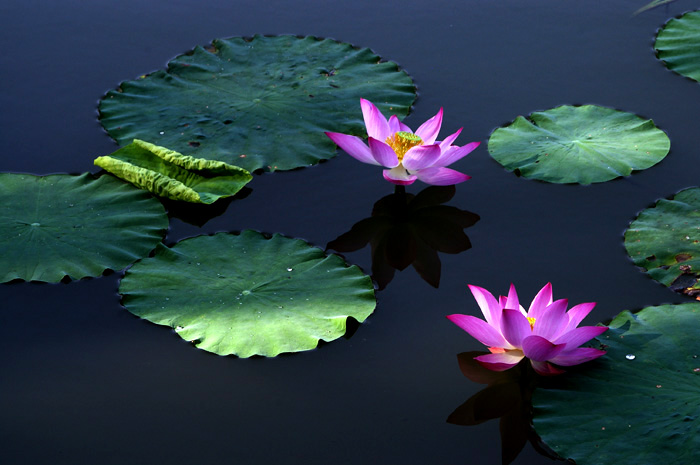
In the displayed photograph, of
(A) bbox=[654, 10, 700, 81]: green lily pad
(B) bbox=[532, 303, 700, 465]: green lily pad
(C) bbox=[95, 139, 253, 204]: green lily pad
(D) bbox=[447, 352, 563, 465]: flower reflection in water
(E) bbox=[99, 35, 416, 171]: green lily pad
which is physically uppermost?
(A) bbox=[654, 10, 700, 81]: green lily pad

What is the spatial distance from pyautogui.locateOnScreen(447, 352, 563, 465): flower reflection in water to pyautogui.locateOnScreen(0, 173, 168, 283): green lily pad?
3.57 ft

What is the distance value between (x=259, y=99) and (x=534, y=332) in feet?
5.29

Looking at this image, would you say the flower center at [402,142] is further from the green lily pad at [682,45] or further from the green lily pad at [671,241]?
the green lily pad at [682,45]

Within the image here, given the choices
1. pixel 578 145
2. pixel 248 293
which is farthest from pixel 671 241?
pixel 248 293

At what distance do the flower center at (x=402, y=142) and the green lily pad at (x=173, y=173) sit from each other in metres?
0.51

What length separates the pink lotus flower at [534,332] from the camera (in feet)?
6.88

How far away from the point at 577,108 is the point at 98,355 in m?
2.01

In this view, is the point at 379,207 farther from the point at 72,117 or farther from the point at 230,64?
the point at 72,117

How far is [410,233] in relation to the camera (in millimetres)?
2795

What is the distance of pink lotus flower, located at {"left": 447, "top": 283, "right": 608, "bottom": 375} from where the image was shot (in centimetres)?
210

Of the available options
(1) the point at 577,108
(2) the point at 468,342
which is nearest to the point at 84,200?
(2) the point at 468,342

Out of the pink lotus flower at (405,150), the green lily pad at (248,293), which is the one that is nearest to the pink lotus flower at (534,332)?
the green lily pad at (248,293)

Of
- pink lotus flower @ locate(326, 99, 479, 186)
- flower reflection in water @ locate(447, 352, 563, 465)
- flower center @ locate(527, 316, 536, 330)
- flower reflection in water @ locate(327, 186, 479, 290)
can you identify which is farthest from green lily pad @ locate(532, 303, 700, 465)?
pink lotus flower @ locate(326, 99, 479, 186)

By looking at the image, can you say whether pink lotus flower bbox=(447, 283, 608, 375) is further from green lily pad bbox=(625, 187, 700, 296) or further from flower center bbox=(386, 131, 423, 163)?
flower center bbox=(386, 131, 423, 163)
